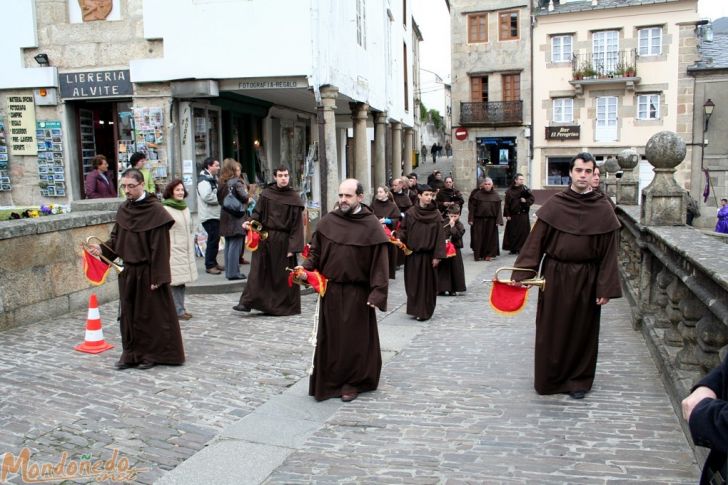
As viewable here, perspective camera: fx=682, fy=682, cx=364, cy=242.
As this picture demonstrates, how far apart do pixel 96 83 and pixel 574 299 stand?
36.7ft

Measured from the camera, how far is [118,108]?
14.5m

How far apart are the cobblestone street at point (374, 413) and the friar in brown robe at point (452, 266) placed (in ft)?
9.05

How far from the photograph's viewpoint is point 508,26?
34.2 m

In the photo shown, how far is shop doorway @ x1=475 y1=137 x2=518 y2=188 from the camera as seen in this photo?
35.6m

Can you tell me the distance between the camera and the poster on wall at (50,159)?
45.9 feet

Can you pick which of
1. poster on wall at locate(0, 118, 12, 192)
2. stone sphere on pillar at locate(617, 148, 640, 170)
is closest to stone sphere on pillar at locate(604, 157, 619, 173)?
stone sphere on pillar at locate(617, 148, 640, 170)

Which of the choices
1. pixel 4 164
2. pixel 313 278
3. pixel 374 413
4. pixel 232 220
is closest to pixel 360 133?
pixel 232 220

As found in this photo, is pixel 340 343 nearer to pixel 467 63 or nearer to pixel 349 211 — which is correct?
pixel 349 211

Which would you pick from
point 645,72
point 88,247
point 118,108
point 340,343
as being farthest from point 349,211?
point 645,72

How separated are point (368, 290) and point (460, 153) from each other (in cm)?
3044

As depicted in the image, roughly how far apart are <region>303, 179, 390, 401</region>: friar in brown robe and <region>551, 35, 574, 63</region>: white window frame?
30342 mm

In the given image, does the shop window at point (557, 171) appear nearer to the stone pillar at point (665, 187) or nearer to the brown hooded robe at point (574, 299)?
the stone pillar at point (665, 187)

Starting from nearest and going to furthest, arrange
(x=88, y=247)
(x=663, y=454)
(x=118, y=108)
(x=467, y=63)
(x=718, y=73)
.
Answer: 1. (x=663, y=454)
2. (x=88, y=247)
3. (x=118, y=108)
4. (x=718, y=73)
5. (x=467, y=63)

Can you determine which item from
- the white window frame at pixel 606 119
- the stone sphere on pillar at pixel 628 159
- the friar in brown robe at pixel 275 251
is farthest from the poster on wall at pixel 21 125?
the white window frame at pixel 606 119
